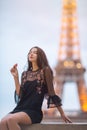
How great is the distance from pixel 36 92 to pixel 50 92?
3.2 inches

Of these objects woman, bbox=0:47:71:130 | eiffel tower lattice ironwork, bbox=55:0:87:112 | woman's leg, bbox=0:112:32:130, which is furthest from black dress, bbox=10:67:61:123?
eiffel tower lattice ironwork, bbox=55:0:87:112

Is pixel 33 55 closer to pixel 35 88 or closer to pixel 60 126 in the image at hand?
pixel 35 88

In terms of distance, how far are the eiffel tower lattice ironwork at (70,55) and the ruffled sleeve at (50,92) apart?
1326 centimetres

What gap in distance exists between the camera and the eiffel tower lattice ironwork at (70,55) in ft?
53.8

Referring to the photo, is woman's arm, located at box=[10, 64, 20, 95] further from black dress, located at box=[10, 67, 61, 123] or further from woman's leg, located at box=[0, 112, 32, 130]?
woman's leg, located at box=[0, 112, 32, 130]

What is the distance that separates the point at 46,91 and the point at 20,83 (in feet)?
0.55

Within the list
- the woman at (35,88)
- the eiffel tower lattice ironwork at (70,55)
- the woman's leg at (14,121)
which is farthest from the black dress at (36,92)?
the eiffel tower lattice ironwork at (70,55)

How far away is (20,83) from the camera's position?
9.31 ft

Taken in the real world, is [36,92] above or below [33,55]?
below

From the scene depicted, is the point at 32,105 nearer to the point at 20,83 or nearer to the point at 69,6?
the point at 20,83

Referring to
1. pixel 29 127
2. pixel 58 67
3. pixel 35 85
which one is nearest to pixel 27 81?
pixel 35 85

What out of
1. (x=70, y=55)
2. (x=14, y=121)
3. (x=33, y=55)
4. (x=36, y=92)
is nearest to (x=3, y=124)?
(x=14, y=121)

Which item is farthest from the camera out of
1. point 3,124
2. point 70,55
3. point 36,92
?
point 70,55

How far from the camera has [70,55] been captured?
17.6m
